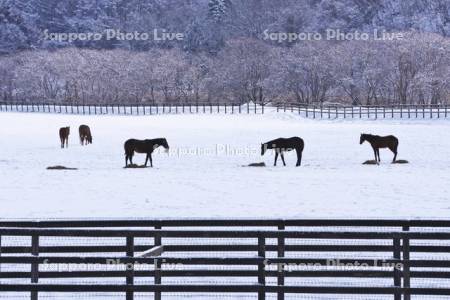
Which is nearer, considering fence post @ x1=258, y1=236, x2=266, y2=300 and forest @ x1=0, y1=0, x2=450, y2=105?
fence post @ x1=258, y1=236, x2=266, y2=300

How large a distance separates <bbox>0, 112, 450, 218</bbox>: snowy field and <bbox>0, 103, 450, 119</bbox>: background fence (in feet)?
42.3

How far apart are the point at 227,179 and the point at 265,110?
47468 millimetres

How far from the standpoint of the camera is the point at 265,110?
7606 centimetres

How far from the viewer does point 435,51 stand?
105 meters

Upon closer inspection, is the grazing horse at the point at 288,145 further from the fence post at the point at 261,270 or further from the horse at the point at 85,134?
the fence post at the point at 261,270

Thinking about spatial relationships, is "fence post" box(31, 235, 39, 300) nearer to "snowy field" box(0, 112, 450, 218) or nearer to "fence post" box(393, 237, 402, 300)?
"fence post" box(393, 237, 402, 300)

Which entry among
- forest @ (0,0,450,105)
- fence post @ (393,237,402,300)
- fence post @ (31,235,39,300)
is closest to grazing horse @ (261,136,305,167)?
fence post @ (393,237,402,300)

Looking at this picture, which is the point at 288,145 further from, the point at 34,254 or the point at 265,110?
the point at 265,110

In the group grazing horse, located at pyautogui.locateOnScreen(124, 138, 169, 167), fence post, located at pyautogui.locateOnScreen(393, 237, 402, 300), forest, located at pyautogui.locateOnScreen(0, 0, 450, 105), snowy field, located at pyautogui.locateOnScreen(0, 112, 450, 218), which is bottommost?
snowy field, located at pyautogui.locateOnScreen(0, 112, 450, 218)

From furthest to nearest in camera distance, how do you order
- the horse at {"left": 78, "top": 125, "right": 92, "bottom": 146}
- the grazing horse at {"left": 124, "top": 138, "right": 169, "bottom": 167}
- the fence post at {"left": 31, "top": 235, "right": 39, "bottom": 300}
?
the horse at {"left": 78, "top": 125, "right": 92, "bottom": 146}, the grazing horse at {"left": 124, "top": 138, "right": 169, "bottom": 167}, the fence post at {"left": 31, "top": 235, "right": 39, "bottom": 300}

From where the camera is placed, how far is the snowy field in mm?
21094

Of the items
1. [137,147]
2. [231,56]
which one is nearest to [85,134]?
[137,147]

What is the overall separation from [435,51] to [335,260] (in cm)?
10006

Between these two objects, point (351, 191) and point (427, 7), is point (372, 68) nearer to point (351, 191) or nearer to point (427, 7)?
point (427, 7)
